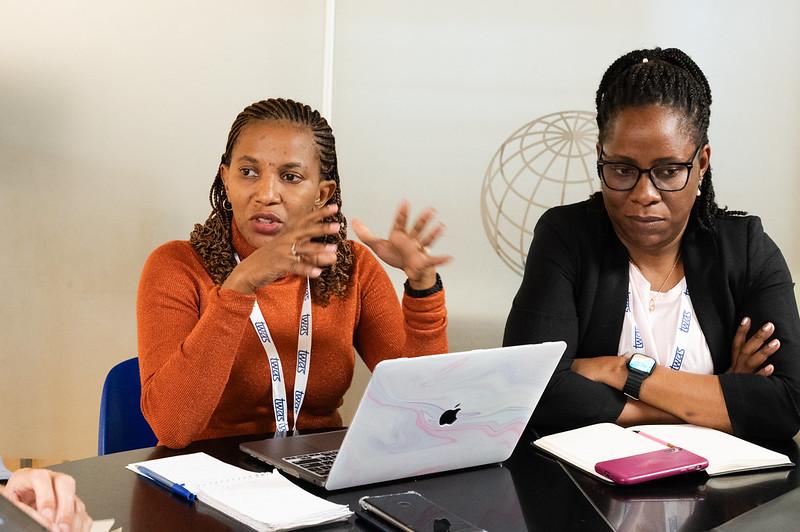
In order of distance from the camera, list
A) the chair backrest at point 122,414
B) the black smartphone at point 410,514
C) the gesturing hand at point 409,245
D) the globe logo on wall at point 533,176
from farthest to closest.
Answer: the globe logo on wall at point 533,176, the chair backrest at point 122,414, the gesturing hand at point 409,245, the black smartphone at point 410,514

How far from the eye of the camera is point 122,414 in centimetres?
240

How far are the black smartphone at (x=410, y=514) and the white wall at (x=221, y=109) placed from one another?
2134mm

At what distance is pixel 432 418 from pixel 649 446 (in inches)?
20.0

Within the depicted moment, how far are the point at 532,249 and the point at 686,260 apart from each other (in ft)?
1.28

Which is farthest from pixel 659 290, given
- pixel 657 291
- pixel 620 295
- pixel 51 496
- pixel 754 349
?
pixel 51 496

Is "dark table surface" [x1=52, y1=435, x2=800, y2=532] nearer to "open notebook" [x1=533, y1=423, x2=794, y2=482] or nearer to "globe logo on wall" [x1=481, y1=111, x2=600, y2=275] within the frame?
"open notebook" [x1=533, y1=423, x2=794, y2=482]

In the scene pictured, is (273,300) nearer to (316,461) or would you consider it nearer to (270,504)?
(316,461)

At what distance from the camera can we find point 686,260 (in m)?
2.46

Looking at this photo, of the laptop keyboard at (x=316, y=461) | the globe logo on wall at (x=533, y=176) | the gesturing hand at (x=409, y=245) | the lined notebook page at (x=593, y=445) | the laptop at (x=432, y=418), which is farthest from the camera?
the globe logo on wall at (x=533, y=176)

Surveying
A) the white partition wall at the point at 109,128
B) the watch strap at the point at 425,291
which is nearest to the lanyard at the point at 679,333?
the watch strap at the point at 425,291

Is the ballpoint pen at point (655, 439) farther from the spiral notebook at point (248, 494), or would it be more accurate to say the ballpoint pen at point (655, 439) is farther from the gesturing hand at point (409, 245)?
the spiral notebook at point (248, 494)

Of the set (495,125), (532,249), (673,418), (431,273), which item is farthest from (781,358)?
(495,125)

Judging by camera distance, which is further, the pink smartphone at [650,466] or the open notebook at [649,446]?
the open notebook at [649,446]

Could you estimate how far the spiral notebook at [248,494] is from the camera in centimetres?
142
